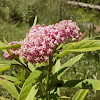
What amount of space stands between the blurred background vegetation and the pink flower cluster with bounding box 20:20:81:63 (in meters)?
0.39

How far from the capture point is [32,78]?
75 centimetres

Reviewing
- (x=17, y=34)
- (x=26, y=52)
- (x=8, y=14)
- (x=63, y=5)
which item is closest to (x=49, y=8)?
(x=63, y=5)

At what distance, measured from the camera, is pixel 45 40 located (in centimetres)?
67

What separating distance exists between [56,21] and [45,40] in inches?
88.3

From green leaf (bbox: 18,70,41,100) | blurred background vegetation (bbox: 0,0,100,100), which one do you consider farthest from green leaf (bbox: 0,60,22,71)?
blurred background vegetation (bbox: 0,0,100,100)

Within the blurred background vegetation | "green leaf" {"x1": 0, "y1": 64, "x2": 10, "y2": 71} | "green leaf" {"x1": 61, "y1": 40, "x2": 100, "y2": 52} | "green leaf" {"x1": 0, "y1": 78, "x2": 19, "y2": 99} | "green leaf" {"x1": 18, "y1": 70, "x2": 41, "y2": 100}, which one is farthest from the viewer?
the blurred background vegetation

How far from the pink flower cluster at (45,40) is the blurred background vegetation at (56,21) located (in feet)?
1.27

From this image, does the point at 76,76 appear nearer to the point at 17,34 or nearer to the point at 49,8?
the point at 17,34

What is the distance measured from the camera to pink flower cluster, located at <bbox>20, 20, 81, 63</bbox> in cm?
67

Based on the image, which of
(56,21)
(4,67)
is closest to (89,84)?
(4,67)

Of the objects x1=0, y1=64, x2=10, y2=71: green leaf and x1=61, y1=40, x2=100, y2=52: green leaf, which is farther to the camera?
x1=0, y1=64, x2=10, y2=71: green leaf

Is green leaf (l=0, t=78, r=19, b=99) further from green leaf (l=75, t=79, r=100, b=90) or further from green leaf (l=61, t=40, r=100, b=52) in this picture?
green leaf (l=61, t=40, r=100, b=52)

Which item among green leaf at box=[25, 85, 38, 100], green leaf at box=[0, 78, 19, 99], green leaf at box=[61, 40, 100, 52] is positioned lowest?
green leaf at box=[0, 78, 19, 99]

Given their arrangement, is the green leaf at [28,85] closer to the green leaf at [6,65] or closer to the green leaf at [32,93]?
the green leaf at [32,93]
